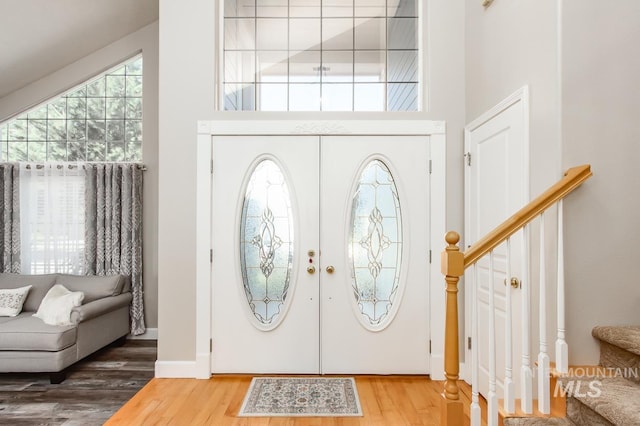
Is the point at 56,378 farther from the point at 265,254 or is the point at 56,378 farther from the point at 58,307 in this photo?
the point at 265,254

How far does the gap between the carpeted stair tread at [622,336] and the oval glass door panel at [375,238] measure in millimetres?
1674

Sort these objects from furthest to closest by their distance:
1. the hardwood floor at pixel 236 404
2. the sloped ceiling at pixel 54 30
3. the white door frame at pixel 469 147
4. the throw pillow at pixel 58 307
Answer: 1. the sloped ceiling at pixel 54 30
2. the throw pillow at pixel 58 307
3. the hardwood floor at pixel 236 404
4. the white door frame at pixel 469 147

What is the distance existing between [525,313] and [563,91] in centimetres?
114

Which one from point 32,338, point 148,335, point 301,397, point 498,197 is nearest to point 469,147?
point 498,197

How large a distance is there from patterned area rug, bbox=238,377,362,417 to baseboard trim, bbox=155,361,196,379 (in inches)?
21.4

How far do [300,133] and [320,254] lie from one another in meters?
1.03

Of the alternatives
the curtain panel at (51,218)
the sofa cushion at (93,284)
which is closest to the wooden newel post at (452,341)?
the sofa cushion at (93,284)

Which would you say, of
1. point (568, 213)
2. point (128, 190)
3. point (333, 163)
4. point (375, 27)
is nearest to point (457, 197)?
point (333, 163)

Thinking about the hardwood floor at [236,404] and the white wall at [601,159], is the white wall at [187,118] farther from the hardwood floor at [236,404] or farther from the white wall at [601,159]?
the white wall at [601,159]

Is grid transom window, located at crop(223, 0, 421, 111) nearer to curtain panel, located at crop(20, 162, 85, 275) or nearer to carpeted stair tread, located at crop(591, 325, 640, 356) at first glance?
carpeted stair tread, located at crop(591, 325, 640, 356)

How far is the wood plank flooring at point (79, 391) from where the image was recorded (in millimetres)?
2871

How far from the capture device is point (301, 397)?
3.09m

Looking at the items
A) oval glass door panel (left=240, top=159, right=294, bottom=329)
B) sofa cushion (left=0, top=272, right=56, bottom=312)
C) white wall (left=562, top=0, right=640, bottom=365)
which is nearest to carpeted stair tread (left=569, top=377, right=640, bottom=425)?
white wall (left=562, top=0, right=640, bottom=365)

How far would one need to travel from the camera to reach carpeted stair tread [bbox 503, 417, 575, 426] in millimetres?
1884
